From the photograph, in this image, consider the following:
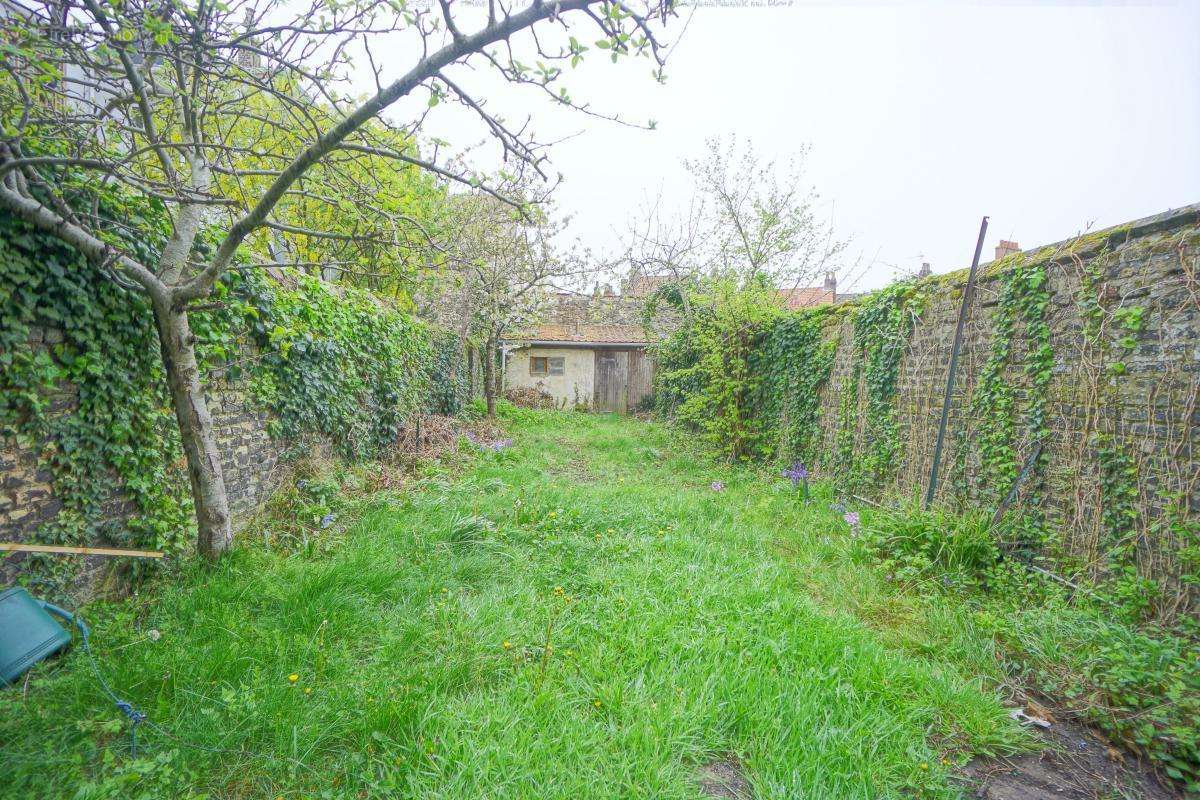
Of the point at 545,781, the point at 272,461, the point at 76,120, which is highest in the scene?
the point at 76,120

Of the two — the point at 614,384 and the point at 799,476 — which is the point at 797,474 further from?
the point at 614,384

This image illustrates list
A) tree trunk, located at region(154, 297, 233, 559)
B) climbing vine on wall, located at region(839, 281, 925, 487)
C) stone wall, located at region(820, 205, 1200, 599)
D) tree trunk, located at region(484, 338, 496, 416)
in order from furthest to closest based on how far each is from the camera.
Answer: tree trunk, located at region(484, 338, 496, 416), climbing vine on wall, located at region(839, 281, 925, 487), tree trunk, located at region(154, 297, 233, 559), stone wall, located at region(820, 205, 1200, 599)

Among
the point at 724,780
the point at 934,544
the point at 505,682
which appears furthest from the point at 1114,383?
the point at 505,682

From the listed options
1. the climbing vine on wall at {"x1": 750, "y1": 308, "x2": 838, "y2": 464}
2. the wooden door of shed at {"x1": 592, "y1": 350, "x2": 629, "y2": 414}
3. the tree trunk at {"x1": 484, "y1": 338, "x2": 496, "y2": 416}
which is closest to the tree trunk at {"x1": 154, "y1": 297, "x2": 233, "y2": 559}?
the climbing vine on wall at {"x1": 750, "y1": 308, "x2": 838, "y2": 464}

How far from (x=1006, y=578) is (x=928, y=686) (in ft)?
4.99

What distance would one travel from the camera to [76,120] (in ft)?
7.80

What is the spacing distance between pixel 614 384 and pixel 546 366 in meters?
2.65

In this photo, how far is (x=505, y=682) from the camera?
2244 mm

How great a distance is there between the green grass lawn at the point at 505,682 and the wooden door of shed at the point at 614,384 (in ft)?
43.3

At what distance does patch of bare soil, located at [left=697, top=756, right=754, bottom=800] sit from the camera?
1.75 metres

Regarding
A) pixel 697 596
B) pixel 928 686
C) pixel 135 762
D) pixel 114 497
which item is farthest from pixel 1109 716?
pixel 114 497

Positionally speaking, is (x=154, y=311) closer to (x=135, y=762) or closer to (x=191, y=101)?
(x=191, y=101)

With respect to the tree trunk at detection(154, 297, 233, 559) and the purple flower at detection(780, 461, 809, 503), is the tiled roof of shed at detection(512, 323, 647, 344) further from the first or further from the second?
the tree trunk at detection(154, 297, 233, 559)

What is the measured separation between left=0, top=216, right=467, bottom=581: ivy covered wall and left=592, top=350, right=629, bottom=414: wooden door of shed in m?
12.6
